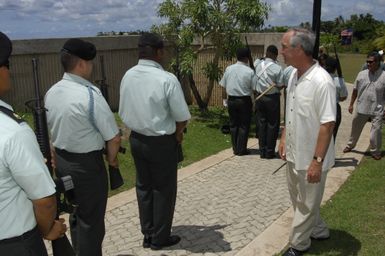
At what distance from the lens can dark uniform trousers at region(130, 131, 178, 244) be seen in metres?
4.10

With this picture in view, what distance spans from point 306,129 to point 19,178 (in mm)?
2460

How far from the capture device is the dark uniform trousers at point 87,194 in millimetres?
3328

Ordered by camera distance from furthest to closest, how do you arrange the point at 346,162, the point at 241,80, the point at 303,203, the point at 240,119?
1. the point at 240,119
2. the point at 241,80
3. the point at 346,162
4. the point at 303,203

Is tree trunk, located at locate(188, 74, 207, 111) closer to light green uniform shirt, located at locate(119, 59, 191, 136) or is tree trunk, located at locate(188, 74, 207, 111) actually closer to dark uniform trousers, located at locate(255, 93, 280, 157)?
dark uniform trousers, located at locate(255, 93, 280, 157)

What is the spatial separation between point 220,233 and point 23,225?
115 inches

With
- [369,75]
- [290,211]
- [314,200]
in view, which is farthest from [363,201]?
[369,75]

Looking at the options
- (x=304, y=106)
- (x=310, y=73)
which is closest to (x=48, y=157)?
(x=304, y=106)

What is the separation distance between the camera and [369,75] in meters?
7.51

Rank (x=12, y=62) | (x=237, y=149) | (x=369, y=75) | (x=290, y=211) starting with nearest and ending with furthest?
(x=290, y=211) < (x=369, y=75) < (x=237, y=149) < (x=12, y=62)

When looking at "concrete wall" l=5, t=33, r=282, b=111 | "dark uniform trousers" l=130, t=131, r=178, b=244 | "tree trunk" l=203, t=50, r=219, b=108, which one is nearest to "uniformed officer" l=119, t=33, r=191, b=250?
"dark uniform trousers" l=130, t=131, r=178, b=244

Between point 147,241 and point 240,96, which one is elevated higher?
point 240,96

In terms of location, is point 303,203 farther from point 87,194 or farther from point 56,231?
point 56,231

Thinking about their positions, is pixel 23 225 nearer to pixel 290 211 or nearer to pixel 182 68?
pixel 290 211

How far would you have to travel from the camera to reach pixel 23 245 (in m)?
2.12
